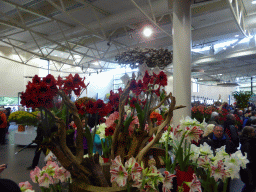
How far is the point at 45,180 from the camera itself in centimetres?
102

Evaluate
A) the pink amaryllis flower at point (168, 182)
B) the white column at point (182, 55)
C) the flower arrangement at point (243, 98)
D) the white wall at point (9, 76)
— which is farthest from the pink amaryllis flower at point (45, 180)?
the white wall at point (9, 76)

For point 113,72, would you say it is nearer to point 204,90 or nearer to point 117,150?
point 204,90

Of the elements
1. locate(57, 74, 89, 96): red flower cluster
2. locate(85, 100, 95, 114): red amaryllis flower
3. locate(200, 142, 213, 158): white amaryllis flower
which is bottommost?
locate(200, 142, 213, 158): white amaryllis flower

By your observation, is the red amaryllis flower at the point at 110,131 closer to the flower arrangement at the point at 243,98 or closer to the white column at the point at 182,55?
the white column at the point at 182,55

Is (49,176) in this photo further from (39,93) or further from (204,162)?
(204,162)

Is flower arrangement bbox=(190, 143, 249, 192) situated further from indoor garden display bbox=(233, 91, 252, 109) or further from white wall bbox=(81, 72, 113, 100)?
white wall bbox=(81, 72, 113, 100)

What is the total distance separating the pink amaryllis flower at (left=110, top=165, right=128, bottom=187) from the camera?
2.66 feet

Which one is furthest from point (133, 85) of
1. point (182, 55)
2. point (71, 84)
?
point (182, 55)

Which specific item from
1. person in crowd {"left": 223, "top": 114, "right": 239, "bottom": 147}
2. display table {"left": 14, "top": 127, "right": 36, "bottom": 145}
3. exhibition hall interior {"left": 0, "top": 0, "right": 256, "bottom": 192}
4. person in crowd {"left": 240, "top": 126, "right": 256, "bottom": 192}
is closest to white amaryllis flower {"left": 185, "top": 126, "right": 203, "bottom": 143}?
exhibition hall interior {"left": 0, "top": 0, "right": 256, "bottom": 192}

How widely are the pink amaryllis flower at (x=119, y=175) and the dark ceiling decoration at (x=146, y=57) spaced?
6.05ft

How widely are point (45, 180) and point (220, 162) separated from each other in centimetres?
75

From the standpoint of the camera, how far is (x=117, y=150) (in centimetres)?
121

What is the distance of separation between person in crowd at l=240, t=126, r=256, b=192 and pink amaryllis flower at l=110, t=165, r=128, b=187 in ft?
9.03

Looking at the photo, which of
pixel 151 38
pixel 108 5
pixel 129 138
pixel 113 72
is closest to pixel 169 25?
pixel 151 38
